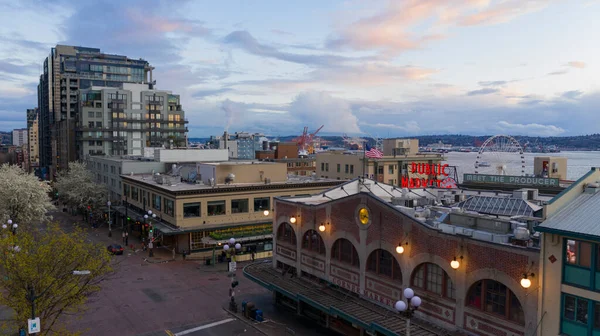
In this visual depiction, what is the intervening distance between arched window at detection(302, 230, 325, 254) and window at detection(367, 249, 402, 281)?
5.34 meters

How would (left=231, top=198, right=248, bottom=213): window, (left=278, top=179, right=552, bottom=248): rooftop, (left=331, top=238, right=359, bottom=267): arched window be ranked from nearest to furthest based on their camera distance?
(left=278, top=179, right=552, bottom=248): rooftop → (left=331, top=238, right=359, bottom=267): arched window → (left=231, top=198, right=248, bottom=213): window

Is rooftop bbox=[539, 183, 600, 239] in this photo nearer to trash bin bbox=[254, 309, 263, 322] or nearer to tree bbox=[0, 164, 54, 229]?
trash bin bbox=[254, 309, 263, 322]

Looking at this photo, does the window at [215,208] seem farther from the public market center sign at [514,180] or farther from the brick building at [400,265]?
the public market center sign at [514,180]

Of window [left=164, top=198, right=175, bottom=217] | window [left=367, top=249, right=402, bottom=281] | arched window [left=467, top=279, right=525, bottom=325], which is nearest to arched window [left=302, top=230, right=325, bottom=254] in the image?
window [left=367, top=249, right=402, bottom=281]

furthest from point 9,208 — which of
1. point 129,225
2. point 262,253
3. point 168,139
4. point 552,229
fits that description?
point 168,139

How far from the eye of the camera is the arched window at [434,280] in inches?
978

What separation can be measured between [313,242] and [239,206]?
86.1 ft

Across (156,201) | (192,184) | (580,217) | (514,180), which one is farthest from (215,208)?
(580,217)

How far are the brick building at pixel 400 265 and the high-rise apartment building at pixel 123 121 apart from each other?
101 metres

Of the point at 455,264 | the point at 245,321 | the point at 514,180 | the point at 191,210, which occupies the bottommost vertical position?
the point at 245,321

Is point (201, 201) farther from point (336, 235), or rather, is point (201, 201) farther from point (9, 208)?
point (336, 235)

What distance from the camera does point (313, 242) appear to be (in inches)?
1403

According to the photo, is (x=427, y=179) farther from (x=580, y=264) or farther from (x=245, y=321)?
(x=580, y=264)

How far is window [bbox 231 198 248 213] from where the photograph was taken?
197 ft
